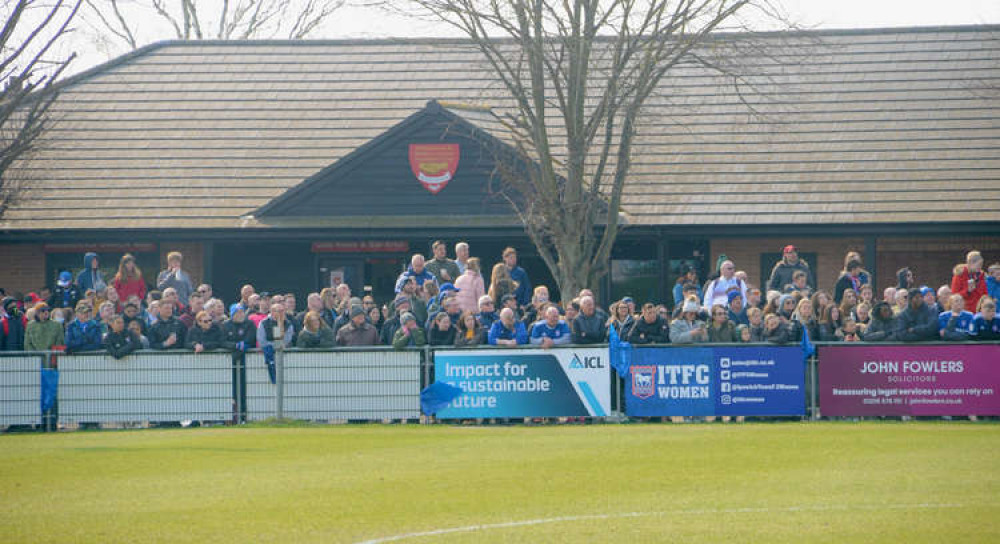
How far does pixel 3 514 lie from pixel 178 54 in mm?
24313

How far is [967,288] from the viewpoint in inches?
783

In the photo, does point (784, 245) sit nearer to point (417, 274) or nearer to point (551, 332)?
point (417, 274)

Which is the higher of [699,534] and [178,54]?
[178,54]

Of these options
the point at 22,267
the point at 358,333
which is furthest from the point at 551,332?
the point at 22,267

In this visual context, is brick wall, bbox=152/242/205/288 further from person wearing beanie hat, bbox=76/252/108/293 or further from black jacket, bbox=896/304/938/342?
black jacket, bbox=896/304/938/342

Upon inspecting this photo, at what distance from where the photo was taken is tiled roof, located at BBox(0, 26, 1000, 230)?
27.6m

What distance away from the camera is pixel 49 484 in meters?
12.3

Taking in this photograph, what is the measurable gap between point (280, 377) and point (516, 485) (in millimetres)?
7366

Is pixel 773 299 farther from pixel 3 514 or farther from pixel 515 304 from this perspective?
pixel 3 514

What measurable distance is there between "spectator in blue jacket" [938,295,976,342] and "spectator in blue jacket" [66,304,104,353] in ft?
37.0

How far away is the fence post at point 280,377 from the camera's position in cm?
1833

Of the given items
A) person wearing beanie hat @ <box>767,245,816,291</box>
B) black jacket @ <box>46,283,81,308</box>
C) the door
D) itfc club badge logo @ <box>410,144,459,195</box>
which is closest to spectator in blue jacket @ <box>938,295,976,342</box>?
person wearing beanie hat @ <box>767,245,816,291</box>

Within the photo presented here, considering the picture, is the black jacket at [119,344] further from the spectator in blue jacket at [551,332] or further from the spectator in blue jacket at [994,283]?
the spectator in blue jacket at [994,283]

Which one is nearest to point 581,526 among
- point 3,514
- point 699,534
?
point 699,534
